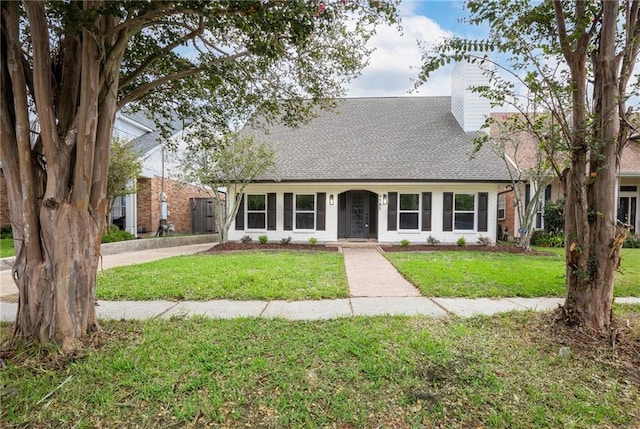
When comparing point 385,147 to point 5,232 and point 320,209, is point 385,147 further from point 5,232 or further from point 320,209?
point 5,232

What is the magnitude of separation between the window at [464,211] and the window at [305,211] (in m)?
5.89

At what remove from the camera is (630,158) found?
49.1 ft

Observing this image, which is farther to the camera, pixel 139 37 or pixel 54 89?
pixel 139 37

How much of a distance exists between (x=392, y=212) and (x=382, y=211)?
415 millimetres

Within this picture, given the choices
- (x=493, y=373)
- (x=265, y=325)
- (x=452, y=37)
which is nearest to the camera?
(x=493, y=373)

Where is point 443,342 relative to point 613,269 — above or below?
below

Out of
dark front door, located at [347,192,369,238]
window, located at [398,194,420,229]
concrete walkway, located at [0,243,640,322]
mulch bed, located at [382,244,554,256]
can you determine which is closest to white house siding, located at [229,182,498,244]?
window, located at [398,194,420,229]

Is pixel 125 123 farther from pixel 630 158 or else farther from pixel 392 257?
pixel 630 158

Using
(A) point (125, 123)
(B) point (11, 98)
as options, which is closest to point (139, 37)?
(B) point (11, 98)

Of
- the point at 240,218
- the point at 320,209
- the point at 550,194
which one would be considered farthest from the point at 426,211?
the point at 240,218

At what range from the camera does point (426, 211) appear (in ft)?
43.7

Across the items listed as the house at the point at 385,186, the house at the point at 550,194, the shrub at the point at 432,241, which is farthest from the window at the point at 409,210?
the house at the point at 550,194

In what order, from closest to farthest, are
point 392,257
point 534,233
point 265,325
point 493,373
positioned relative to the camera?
point 493,373 → point 265,325 → point 392,257 → point 534,233

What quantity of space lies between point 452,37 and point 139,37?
12.9ft
